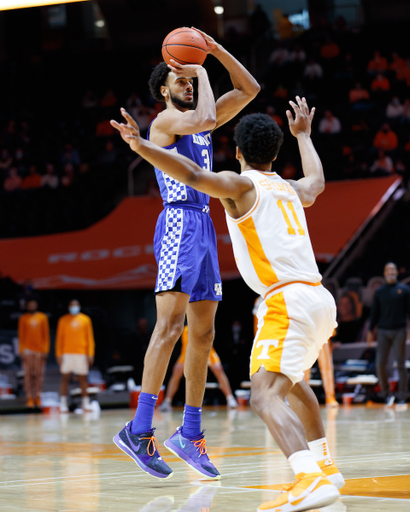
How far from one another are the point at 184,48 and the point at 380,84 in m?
13.9

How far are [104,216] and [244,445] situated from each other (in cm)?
1112

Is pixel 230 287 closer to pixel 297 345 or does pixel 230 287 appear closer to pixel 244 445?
pixel 244 445

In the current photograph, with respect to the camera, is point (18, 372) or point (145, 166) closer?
point (18, 372)

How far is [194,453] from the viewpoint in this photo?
4363 millimetres

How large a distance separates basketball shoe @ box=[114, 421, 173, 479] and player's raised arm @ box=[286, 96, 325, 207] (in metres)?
1.57

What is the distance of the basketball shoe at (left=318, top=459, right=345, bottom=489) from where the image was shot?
11.8ft

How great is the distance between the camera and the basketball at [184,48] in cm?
449

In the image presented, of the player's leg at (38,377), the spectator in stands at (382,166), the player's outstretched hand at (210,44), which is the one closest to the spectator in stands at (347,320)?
the spectator in stands at (382,166)

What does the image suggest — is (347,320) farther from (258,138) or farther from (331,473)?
(258,138)

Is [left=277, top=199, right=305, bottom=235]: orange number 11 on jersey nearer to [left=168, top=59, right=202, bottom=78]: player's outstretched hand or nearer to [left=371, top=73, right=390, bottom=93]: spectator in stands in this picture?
[left=168, top=59, right=202, bottom=78]: player's outstretched hand

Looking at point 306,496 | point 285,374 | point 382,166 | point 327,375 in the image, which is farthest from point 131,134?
point 382,166

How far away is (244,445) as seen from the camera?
252 inches

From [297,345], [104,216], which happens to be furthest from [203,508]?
[104,216]

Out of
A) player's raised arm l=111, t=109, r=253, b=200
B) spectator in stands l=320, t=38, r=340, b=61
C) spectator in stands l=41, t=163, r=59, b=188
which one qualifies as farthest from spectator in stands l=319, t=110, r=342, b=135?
player's raised arm l=111, t=109, r=253, b=200
